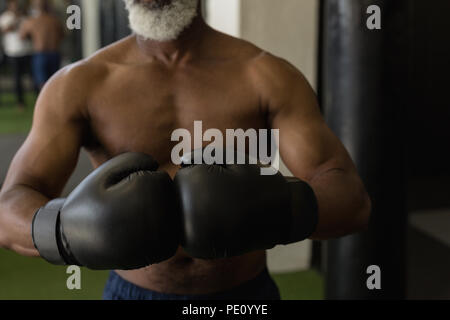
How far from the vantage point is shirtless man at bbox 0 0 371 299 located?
0.84 metres

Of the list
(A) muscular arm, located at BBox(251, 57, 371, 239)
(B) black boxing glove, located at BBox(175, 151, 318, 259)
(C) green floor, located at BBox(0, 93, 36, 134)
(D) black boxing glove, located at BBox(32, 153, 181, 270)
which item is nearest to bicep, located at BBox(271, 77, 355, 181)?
(A) muscular arm, located at BBox(251, 57, 371, 239)

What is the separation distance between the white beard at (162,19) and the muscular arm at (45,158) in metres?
0.14

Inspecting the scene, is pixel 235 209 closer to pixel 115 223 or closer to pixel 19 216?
pixel 115 223

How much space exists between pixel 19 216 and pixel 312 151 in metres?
0.43

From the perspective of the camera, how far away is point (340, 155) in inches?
34.4

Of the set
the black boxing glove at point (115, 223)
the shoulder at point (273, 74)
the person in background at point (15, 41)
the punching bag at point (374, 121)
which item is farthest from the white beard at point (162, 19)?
the person in background at point (15, 41)

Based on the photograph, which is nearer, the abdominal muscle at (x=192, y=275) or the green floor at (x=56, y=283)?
the abdominal muscle at (x=192, y=275)

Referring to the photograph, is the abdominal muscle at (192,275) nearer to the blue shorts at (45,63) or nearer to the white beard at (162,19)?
the white beard at (162,19)

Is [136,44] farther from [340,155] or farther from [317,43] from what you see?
[317,43]

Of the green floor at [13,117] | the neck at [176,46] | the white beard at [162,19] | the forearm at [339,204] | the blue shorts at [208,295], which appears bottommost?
the green floor at [13,117]

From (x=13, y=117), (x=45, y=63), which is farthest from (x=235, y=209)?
(x=13, y=117)

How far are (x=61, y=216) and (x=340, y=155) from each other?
431mm

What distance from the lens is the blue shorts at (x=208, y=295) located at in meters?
0.94
